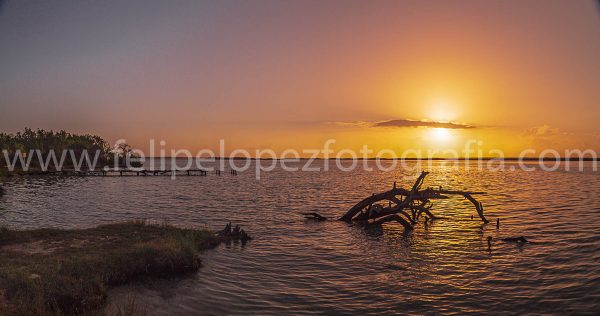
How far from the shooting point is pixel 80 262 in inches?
581

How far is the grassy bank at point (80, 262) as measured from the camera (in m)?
11.6

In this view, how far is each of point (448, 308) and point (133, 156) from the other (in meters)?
193

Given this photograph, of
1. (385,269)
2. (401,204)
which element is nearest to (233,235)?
(385,269)

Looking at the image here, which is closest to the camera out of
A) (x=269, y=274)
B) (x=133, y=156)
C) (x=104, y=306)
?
(x=104, y=306)

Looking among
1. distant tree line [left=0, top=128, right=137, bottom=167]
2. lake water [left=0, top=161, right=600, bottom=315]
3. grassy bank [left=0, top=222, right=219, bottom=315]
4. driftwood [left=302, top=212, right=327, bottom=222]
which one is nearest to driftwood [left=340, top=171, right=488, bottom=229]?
lake water [left=0, top=161, right=600, bottom=315]

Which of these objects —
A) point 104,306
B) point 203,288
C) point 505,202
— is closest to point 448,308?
point 203,288

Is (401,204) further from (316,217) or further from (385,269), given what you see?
(385,269)

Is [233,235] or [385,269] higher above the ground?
[233,235]

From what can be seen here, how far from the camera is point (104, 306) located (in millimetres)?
12023

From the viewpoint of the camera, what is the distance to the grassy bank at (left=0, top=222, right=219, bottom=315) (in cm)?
1159

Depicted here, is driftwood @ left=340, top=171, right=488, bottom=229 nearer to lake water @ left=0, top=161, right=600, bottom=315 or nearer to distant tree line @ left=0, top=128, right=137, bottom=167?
lake water @ left=0, top=161, right=600, bottom=315

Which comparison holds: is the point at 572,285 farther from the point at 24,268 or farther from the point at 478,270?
the point at 24,268

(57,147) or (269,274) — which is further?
(57,147)

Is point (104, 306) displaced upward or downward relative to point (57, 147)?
downward
